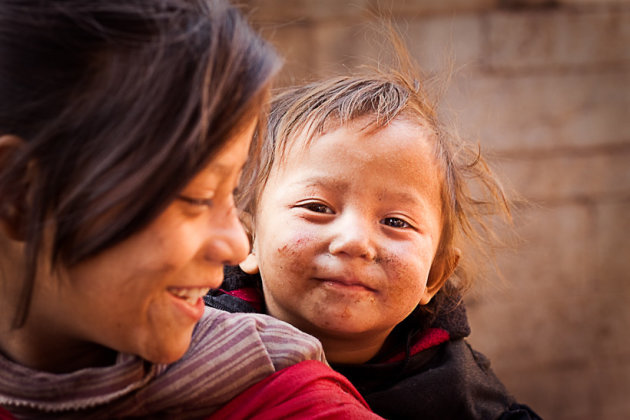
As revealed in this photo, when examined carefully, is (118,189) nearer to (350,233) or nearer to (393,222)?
(350,233)

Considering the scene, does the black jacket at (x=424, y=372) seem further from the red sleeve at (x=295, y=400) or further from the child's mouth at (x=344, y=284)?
the red sleeve at (x=295, y=400)

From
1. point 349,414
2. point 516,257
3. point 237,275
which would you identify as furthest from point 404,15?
point 349,414

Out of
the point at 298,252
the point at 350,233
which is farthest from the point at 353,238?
the point at 298,252

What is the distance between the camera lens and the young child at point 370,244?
1.46 meters

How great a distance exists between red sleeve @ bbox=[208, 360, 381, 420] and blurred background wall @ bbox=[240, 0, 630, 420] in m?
2.08

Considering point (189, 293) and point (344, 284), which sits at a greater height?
point (189, 293)

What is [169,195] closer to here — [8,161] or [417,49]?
[8,161]

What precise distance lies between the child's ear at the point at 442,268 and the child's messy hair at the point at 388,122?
1cm

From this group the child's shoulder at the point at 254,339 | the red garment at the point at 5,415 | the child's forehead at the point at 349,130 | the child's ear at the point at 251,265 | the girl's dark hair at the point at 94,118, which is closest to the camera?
the girl's dark hair at the point at 94,118

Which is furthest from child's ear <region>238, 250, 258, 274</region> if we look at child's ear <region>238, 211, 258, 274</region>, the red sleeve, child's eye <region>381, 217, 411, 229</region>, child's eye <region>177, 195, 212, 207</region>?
child's eye <region>177, 195, 212, 207</region>

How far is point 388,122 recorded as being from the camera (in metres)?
1.56

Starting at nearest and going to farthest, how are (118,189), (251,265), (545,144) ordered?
(118,189), (251,265), (545,144)

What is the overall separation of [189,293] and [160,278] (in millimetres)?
76

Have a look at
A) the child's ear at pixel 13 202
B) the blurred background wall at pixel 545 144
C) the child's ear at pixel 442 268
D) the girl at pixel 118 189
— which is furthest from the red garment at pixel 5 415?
the blurred background wall at pixel 545 144
